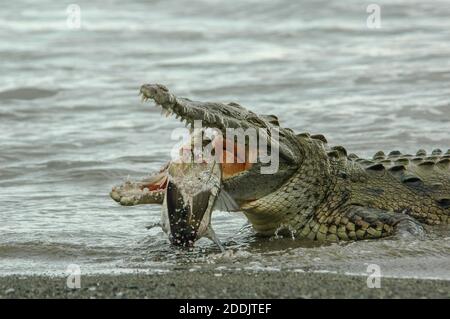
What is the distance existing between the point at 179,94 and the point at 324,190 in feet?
24.6

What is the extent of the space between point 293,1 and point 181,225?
53.3 feet

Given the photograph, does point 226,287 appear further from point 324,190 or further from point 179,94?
point 179,94

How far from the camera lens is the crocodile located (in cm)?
734

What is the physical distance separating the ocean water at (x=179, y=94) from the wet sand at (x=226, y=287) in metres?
0.47

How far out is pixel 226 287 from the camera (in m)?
6.09

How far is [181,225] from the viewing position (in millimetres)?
7168

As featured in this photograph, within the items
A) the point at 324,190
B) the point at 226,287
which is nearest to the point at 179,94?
the point at 324,190

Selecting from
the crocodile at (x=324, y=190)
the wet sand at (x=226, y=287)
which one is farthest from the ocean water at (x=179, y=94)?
the wet sand at (x=226, y=287)

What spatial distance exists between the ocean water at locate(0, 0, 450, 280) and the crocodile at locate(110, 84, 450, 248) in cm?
19

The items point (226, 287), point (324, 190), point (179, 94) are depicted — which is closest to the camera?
point (226, 287)

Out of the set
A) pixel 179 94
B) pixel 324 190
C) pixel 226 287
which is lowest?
pixel 226 287

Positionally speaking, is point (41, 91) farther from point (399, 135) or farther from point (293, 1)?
point (293, 1)

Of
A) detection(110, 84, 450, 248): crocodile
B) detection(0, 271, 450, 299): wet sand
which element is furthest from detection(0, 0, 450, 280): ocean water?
detection(0, 271, 450, 299): wet sand

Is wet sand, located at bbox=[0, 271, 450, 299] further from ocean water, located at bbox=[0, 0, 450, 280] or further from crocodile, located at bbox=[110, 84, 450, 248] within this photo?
crocodile, located at bbox=[110, 84, 450, 248]
